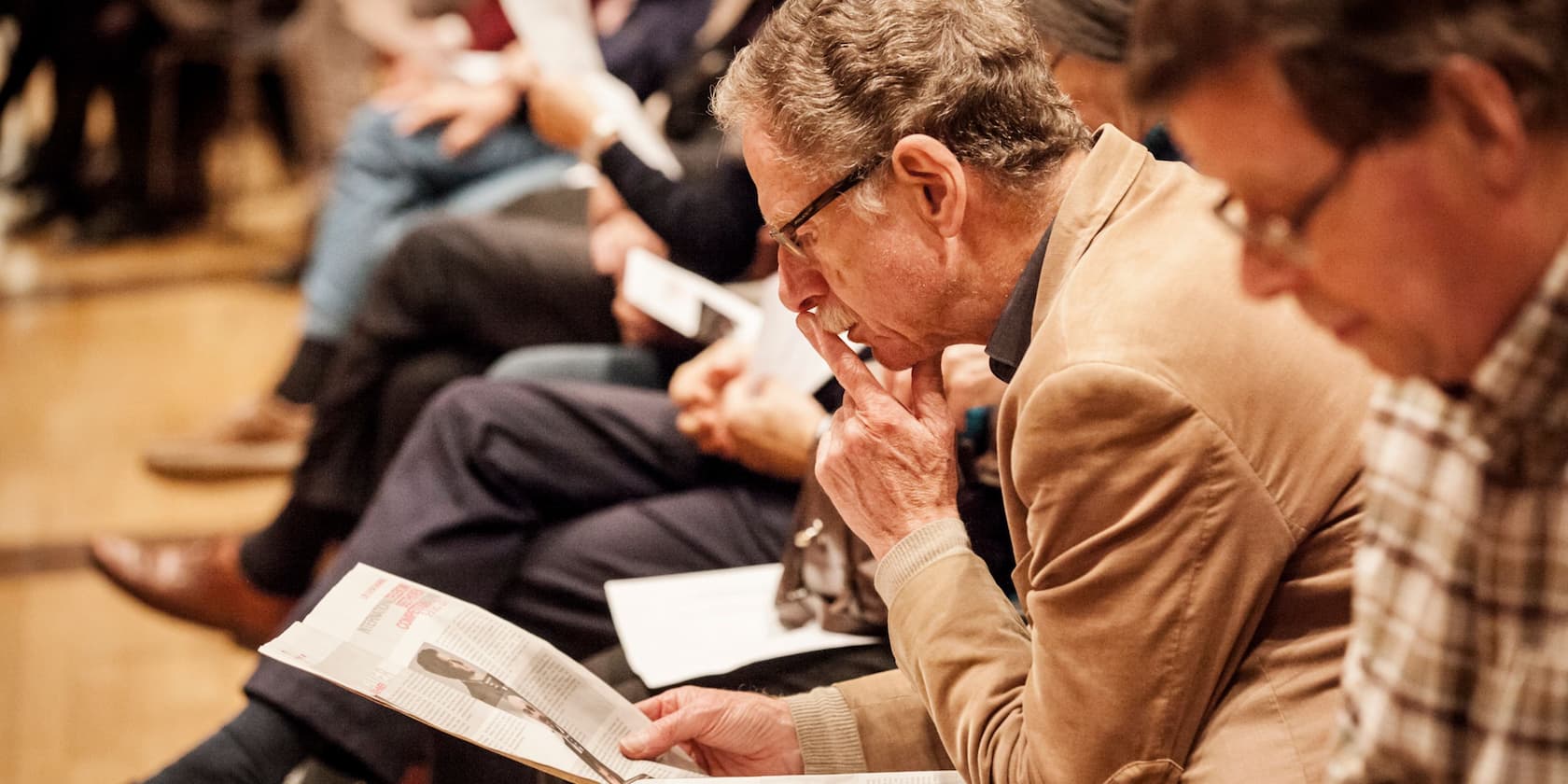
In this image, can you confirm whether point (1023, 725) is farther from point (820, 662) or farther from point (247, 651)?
point (247, 651)

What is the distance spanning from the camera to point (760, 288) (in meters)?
2.21

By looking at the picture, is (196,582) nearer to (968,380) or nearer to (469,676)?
(469,676)

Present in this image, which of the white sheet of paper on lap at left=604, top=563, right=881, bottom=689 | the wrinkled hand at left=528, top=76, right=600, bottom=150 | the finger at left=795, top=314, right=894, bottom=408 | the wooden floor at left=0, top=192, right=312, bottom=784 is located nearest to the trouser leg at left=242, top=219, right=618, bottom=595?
the wrinkled hand at left=528, top=76, right=600, bottom=150

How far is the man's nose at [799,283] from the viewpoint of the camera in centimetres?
126

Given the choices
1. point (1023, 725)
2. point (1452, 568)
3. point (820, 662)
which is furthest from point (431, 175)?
point (1452, 568)

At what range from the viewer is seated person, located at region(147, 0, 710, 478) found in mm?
2992

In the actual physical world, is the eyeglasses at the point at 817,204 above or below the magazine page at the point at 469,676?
above

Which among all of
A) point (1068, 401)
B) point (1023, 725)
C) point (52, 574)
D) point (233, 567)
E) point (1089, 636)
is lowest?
point (52, 574)

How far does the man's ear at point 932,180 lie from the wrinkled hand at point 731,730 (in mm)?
491

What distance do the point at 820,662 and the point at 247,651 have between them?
1469 millimetres

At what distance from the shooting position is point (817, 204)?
118 cm

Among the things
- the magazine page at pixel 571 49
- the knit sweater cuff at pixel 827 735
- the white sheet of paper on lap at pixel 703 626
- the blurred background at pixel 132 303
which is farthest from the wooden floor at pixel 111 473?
the knit sweater cuff at pixel 827 735

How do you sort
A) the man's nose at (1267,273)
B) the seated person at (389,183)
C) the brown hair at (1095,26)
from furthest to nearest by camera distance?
the seated person at (389,183) < the brown hair at (1095,26) < the man's nose at (1267,273)

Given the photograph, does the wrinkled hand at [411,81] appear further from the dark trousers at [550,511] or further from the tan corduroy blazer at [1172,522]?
the tan corduroy blazer at [1172,522]
